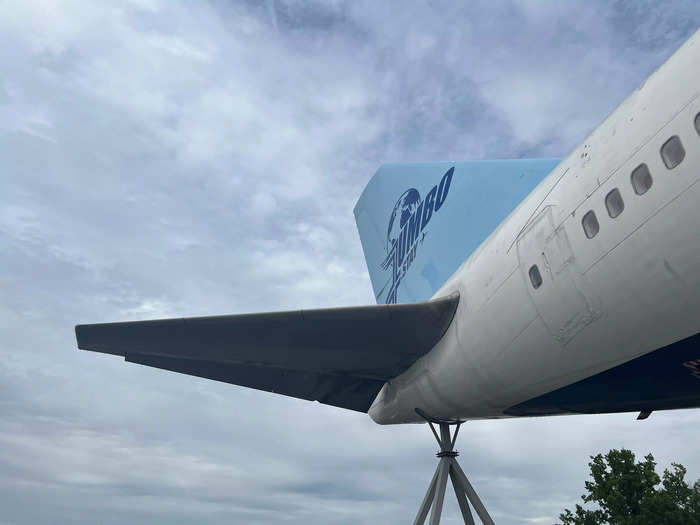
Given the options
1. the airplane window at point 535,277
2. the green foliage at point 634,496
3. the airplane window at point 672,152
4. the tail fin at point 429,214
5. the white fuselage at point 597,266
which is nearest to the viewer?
the airplane window at point 672,152

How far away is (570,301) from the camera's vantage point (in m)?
7.00

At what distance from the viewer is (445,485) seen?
44.4 feet

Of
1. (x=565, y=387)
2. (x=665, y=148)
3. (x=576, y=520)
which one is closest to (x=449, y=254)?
(x=565, y=387)

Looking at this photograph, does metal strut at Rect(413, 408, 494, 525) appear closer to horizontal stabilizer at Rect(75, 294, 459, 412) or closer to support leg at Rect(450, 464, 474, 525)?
support leg at Rect(450, 464, 474, 525)

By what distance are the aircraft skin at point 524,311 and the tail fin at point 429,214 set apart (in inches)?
2.0

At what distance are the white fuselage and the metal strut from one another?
13.5 ft

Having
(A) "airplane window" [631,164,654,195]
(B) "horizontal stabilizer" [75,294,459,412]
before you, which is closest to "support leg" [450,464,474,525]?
(B) "horizontal stabilizer" [75,294,459,412]

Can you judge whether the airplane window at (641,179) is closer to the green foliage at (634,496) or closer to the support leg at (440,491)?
the support leg at (440,491)

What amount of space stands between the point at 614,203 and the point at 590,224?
408 millimetres

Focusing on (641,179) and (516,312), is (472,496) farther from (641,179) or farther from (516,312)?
(641,179)

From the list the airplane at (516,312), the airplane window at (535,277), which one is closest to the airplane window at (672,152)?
A: the airplane at (516,312)

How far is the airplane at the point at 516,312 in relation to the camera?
19.5ft

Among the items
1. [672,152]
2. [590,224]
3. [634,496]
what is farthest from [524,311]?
[634,496]

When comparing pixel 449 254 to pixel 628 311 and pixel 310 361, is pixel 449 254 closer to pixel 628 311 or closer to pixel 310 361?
pixel 310 361
